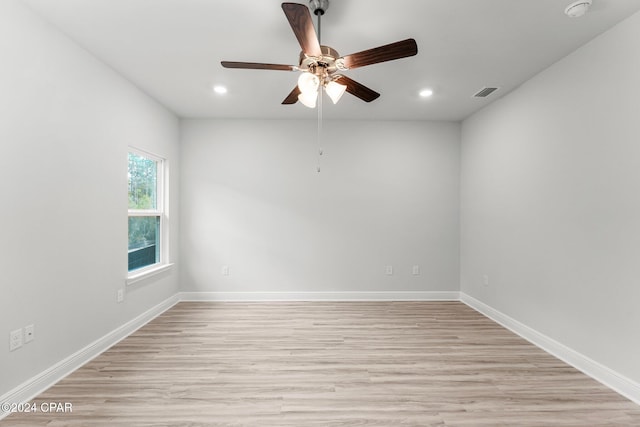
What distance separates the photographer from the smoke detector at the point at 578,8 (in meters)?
1.96

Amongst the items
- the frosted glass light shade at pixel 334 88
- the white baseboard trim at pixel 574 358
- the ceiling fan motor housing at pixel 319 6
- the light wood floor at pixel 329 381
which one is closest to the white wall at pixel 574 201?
the white baseboard trim at pixel 574 358

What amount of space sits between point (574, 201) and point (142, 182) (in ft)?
14.0

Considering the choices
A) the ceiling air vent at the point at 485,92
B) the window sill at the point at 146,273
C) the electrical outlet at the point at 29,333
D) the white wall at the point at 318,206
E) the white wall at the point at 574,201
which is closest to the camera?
the electrical outlet at the point at 29,333

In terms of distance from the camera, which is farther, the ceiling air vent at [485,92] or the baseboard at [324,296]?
the baseboard at [324,296]

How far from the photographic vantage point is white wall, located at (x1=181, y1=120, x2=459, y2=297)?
443cm

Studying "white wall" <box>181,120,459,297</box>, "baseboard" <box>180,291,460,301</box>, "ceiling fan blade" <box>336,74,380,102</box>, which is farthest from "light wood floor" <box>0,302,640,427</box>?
"ceiling fan blade" <box>336,74,380,102</box>

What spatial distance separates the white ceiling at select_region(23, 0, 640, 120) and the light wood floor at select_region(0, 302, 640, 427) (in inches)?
100

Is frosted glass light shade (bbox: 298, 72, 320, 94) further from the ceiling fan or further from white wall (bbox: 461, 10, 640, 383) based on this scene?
white wall (bbox: 461, 10, 640, 383)

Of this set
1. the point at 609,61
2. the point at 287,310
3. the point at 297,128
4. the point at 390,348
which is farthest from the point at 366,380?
the point at 297,128

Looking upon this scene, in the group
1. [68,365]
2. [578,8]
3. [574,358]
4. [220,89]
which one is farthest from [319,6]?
[574,358]

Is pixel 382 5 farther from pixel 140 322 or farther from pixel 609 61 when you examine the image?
pixel 140 322

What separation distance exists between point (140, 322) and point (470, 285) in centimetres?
405

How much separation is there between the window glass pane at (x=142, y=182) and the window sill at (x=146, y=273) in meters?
0.73

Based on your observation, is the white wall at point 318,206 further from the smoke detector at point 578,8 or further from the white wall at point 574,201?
the smoke detector at point 578,8
